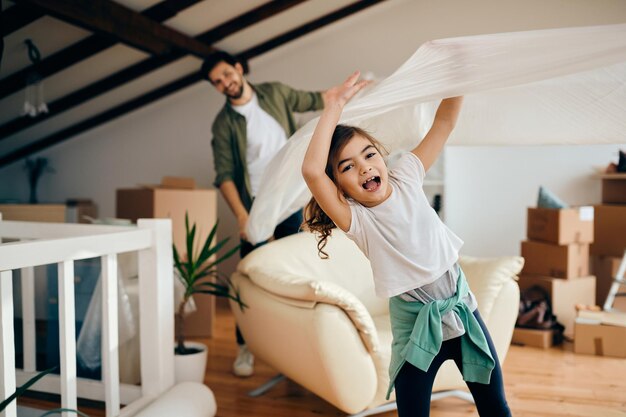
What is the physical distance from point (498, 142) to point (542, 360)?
5.20 feet

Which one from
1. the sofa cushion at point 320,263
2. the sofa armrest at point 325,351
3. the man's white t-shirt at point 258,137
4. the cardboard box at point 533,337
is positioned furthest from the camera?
the cardboard box at point 533,337

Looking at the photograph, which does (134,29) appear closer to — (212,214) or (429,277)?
(212,214)

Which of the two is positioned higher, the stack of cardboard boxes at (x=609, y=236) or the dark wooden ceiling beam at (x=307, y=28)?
the dark wooden ceiling beam at (x=307, y=28)

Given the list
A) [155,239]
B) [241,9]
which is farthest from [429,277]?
[241,9]

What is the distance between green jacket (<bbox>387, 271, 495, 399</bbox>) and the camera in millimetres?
1402

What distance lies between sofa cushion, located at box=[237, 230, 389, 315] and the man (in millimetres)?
288

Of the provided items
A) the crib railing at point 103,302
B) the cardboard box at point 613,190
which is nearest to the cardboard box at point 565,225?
the cardboard box at point 613,190

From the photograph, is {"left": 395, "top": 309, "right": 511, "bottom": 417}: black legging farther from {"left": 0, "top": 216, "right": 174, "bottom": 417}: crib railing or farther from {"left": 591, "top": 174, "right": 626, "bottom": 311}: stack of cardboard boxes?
{"left": 591, "top": 174, "right": 626, "bottom": 311}: stack of cardboard boxes

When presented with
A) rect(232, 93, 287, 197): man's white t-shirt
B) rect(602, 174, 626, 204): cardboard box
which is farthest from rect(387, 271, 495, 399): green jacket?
rect(602, 174, 626, 204): cardboard box

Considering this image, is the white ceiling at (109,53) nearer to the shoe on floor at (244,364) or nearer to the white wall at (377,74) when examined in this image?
the white wall at (377,74)

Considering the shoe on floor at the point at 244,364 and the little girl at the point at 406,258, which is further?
the shoe on floor at the point at 244,364

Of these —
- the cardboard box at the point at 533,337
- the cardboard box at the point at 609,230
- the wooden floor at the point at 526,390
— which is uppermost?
the cardboard box at the point at 609,230

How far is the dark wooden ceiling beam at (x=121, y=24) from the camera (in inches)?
115

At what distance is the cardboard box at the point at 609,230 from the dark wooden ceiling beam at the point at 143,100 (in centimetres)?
229
